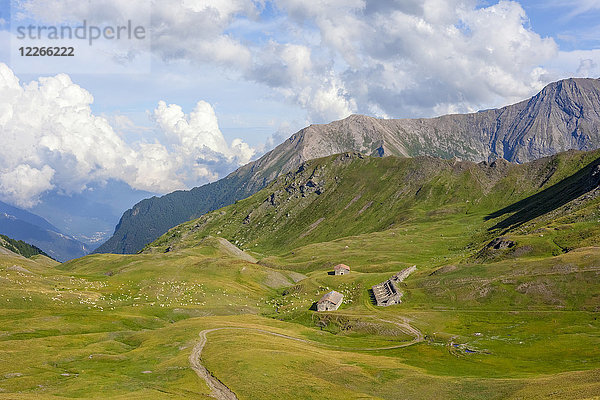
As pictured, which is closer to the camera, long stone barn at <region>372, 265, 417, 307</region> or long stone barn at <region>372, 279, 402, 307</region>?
long stone barn at <region>372, 279, 402, 307</region>

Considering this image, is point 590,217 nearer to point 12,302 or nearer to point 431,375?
point 431,375

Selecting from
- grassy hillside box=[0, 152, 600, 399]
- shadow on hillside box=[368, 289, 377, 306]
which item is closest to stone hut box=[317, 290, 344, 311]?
grassy hillside box=[0, 152, 600, 399]

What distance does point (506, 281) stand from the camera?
132375mm

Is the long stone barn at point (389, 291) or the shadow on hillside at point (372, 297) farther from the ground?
the long stone barn at point (389, 291)

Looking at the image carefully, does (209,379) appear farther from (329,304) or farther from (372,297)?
(372,297)

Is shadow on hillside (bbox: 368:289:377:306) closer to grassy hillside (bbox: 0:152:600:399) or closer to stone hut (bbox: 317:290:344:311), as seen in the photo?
grassy hillside (bbox: 0:152:600:399)

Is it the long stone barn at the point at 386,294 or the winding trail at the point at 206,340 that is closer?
the winding trail at the point at 206,340

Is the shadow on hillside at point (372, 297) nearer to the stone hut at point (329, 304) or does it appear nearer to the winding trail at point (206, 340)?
the stone hut at point (329, 304)

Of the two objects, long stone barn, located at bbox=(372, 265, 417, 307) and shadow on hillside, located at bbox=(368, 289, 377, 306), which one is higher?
long stone barn, located at bbox=(372, 265, 417, 307)

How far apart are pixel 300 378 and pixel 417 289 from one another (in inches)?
3629

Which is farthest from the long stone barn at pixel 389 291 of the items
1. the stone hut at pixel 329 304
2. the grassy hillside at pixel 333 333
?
the stone hut at pixel 329 304

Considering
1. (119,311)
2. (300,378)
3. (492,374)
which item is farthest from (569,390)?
(119,311)

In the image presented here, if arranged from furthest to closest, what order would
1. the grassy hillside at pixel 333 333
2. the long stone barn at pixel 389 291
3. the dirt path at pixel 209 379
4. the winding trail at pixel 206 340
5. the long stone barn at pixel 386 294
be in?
the long stone barn at pixel 389 291 → the long stone barn at pixel 386 294 → the grassy hillside at pixel 333 333 → the winding trail at pixel 206 340 → the dirt path at pixel 209 379

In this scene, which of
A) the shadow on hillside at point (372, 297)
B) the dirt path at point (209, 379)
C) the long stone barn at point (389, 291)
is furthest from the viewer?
the shadow on hillside at point (372, 297)
